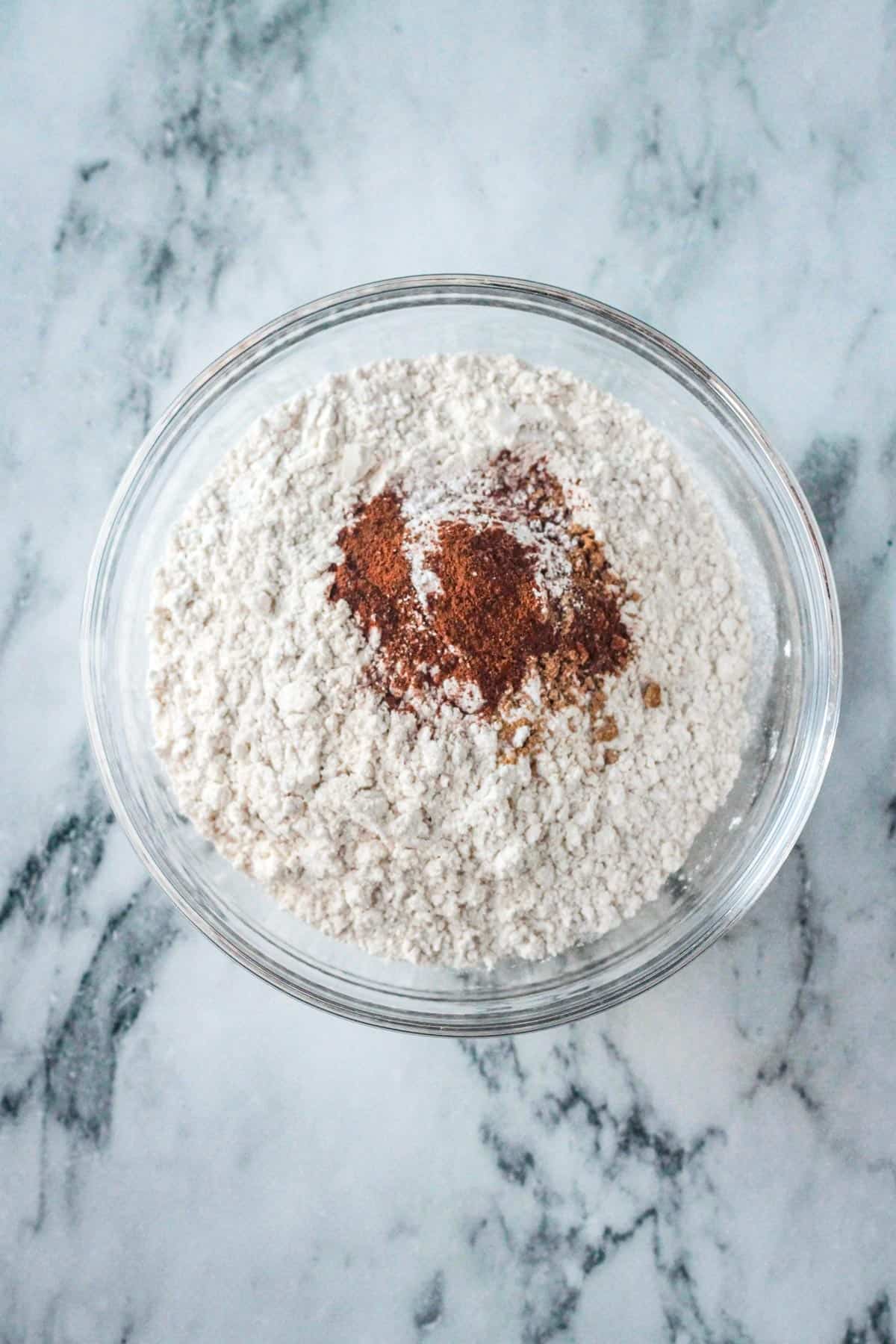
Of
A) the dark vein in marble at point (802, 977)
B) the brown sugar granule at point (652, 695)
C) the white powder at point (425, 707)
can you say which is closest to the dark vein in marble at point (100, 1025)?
the white powder at point (425, 707)

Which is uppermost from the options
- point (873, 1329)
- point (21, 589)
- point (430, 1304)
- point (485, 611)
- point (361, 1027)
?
point (21, 589)

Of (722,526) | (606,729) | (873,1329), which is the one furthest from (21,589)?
(873,1329)

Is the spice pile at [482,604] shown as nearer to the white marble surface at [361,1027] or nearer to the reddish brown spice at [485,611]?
the reddish brown spice at [485,611]

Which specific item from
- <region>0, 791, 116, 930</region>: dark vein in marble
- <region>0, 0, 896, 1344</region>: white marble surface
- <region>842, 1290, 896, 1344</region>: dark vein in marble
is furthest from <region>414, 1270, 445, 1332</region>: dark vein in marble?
<region>0, 791, 116, 930</region>: dark vein in marble

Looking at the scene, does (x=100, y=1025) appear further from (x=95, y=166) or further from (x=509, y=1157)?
(x=95, y=166)

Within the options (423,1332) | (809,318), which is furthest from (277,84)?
(423,1332)

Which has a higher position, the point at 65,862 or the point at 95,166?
the point at 95,166

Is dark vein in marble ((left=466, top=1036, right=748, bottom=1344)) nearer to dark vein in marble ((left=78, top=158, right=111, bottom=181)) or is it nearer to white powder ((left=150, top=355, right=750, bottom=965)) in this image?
white powder ((left=150, top=355, right=750, bottom=965))
